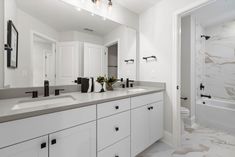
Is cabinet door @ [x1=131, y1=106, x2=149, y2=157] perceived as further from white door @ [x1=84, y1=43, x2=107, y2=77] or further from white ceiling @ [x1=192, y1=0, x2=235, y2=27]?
white ceiling @ [x1=192, y1=0, x2=235, y2=27]

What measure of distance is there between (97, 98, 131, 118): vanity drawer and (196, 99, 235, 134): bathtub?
211 cm

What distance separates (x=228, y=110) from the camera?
2.40 meters

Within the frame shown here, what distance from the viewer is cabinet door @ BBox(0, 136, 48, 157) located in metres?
0.73

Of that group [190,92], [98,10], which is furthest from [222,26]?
[98,10]

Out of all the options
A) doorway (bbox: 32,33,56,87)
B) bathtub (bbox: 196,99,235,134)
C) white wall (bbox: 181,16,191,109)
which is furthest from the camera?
white wall (bbox: 181,16,191,109)

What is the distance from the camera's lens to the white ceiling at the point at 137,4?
6.99ft

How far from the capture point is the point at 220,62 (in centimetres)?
321

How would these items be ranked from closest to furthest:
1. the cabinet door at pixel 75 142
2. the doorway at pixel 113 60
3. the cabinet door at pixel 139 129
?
the cabinet door at pixel 75 142, the cabinet door at pixel 139 129, the doorway at pixel 113 60

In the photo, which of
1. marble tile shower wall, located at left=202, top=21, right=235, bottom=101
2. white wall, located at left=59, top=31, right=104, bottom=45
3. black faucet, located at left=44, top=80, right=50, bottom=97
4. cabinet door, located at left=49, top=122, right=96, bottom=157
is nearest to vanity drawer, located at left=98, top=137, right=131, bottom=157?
cabinet door, located at left=49, top=122, right=96, bottom=157

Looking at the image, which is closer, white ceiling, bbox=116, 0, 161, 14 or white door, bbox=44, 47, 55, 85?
white door, bbox=44, 47, 55, 85

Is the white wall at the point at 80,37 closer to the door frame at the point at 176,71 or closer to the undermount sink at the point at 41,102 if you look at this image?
the undermount sink at the point at 41,102

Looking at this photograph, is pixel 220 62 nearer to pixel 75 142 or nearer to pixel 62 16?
pixel 62 16

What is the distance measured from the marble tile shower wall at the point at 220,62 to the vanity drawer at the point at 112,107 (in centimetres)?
266

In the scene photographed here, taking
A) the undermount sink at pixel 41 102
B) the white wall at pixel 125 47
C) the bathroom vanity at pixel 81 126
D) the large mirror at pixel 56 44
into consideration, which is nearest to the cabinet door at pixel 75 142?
the bathroom vanity at pixel 81 126
